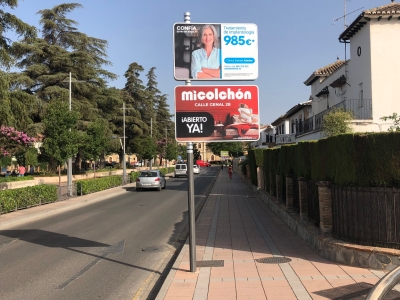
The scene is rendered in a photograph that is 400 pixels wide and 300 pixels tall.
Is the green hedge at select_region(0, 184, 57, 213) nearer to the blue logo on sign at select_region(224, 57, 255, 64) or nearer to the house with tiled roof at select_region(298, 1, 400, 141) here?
the blue logo on sign at select_region(224, 57, 255, 64)

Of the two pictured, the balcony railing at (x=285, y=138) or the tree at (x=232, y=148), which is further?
the tree at (x=232, y=148)

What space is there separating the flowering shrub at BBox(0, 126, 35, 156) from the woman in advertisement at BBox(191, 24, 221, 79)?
2685 cm

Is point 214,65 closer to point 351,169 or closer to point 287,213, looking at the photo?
point 351,169

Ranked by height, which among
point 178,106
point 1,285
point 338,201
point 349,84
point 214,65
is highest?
point 349,84

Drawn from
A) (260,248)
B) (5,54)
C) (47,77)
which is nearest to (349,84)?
(260,248)

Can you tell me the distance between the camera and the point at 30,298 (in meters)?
6.30

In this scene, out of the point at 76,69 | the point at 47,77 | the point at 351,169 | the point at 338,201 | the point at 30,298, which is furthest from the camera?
the point at 76,69

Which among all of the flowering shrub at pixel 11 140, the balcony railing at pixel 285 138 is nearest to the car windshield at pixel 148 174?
the flowering shrub at pixel 11 140

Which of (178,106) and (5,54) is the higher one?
(5,54)

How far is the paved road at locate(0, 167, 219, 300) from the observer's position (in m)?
6.83

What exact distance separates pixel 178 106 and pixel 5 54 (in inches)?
652

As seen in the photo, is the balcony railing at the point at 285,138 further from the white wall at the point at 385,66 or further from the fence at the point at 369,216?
the fence at the point at 369,216

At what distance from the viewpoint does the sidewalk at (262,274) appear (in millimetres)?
5789

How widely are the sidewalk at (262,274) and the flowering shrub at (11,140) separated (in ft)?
82.5
